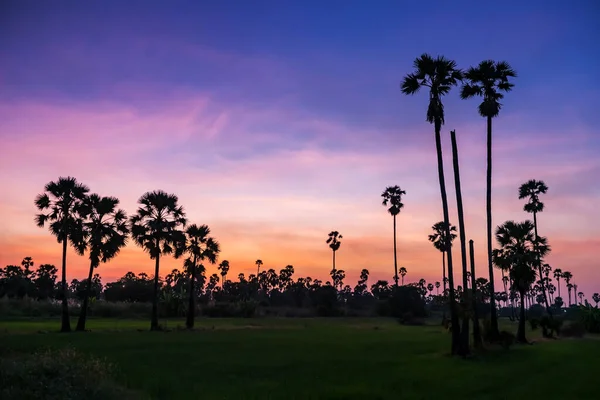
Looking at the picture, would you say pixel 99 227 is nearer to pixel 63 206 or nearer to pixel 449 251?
pixel 63 206

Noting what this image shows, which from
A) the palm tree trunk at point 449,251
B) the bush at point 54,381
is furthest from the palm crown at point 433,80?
the bush at point 54,381

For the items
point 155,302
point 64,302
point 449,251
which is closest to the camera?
point 449,251

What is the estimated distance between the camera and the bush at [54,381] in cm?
1512

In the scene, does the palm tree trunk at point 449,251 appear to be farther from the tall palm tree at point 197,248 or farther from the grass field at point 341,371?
the tall palm tree at point 197,248

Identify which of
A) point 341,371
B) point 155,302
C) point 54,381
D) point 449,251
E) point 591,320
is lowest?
point 341,371

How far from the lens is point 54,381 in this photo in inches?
645

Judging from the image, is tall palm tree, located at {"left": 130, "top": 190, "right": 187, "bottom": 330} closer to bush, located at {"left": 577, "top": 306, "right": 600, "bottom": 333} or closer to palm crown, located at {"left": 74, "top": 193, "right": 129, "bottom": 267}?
palm crown, located at {"left": 74, "top": 193, "right": 129, "bottom": 267}

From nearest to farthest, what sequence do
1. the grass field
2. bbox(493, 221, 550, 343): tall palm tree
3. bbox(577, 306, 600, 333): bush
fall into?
the grass field
bbox(493, 221, 550, 343): tall palm tree
bbox(577, 306, 600, 333): bush

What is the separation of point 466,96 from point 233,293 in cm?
13644

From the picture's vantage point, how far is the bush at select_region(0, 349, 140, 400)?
15117 millimetres

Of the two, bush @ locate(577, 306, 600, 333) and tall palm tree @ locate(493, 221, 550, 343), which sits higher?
tall palm tree @ locate(493, 221, 550, 343)

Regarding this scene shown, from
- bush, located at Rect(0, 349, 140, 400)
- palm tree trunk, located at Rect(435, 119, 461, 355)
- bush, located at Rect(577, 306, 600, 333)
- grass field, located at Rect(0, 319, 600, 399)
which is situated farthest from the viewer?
bush, located at Rect(577, 306, 600, 333)

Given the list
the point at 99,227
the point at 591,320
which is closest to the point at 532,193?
the point at 591,320

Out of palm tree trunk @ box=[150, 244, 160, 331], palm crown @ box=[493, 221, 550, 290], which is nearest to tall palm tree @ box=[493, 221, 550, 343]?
palm crown @ box=[493, 221, 550, 290]
